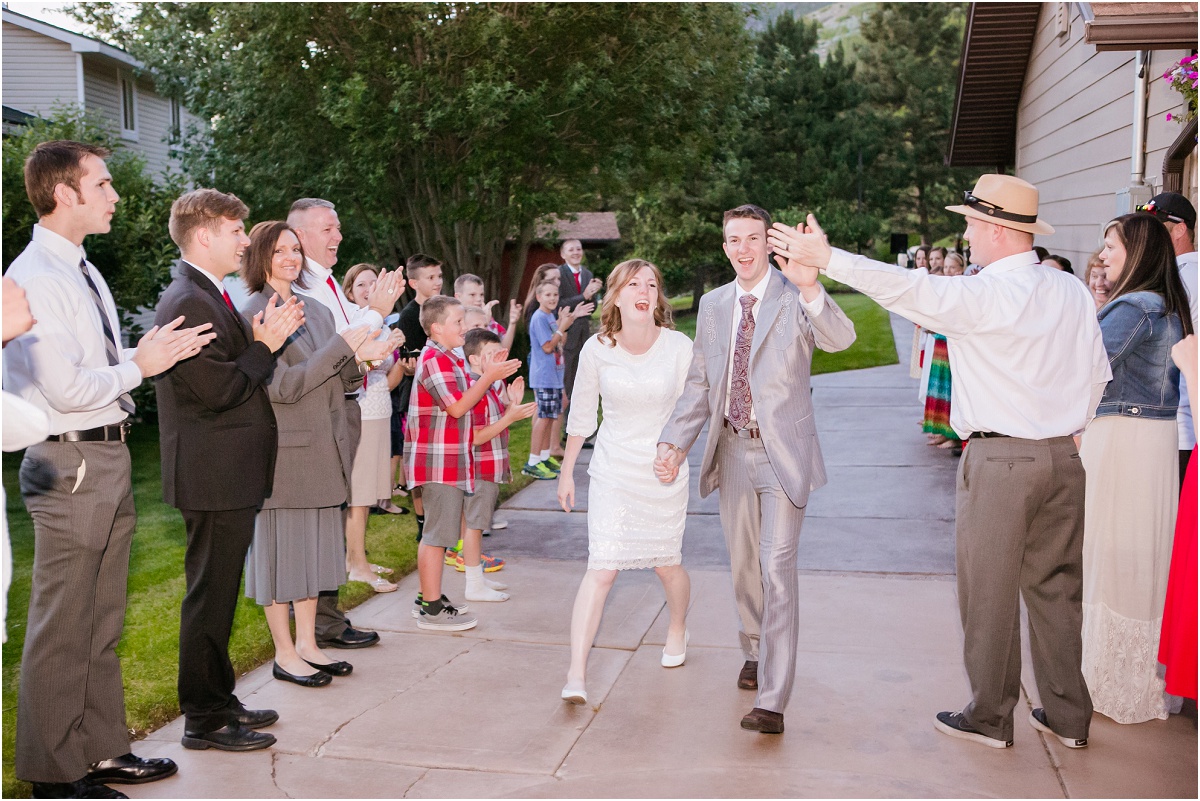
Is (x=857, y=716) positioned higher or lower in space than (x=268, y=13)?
lower

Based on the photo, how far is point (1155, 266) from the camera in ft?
15.5

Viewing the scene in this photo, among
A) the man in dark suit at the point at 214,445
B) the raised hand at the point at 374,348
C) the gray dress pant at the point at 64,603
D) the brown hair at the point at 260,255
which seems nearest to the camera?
the gray dress pant at the point at 64,603

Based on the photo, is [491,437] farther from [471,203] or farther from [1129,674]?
[471,203]

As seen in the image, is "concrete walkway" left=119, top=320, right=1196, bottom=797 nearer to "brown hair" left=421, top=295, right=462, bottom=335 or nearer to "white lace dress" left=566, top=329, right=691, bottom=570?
"white lace dress" left=566, top=329, right=691, bottom=570

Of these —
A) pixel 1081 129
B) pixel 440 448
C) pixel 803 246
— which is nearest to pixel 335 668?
pixel 440 448

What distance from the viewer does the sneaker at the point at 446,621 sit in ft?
20.1

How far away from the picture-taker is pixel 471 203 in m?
19.2

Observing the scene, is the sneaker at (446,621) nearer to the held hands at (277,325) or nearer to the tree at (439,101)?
the held hands at (277,325)

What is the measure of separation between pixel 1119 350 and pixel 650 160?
16412 millimetres

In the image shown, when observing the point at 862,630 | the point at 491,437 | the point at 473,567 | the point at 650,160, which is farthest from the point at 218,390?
the point at 650,160

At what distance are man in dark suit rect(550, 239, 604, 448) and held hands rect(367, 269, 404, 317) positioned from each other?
5569 millimetres

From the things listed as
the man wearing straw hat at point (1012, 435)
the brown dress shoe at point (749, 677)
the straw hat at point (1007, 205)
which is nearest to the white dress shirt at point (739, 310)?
the man wearing straw hat at point (1012, 435)

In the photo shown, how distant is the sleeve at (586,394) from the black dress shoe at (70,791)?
A: 2.45 m

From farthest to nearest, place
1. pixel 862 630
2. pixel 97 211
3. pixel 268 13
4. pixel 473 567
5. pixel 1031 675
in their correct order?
pixel 268 13
pixel 473 567
pixel 862 630
pixel 1031 675
pixel 97 211
